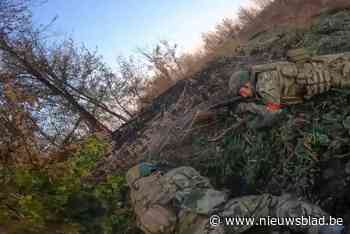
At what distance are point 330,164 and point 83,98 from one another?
11105mm

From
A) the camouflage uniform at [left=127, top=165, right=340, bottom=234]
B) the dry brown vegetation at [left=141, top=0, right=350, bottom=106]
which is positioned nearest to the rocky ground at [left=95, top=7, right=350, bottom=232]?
the camouflage uniform at [left=127, top=165, right=340, bottom=234]

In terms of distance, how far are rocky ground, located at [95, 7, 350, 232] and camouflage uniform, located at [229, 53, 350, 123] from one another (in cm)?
16

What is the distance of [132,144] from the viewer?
27.3 ft

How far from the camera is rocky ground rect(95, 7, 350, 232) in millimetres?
4566

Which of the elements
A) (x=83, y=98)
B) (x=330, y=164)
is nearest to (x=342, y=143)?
(x=330, y=164)

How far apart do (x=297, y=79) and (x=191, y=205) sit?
2.34m

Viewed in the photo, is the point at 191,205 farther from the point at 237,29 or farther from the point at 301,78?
the point at 237,29

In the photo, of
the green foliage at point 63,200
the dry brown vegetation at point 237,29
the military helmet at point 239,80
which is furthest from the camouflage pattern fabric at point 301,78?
the dry brown vegetation at point 237,29

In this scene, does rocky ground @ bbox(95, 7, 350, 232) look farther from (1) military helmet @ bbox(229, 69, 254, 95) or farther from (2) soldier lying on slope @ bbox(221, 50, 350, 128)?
(1) military helmet @ bbox(229, 69, 254, 95)

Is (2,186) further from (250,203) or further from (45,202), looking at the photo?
(250,203)

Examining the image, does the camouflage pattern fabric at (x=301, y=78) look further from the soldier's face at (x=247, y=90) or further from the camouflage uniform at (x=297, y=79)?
the soldier's face at (x=247, y=90)

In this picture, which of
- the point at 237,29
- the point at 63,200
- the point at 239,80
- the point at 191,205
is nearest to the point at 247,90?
the point at 239,80

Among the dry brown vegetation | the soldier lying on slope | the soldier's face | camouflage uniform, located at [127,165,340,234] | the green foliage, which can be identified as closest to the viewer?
camouflage uniform, located at [127,165,340,234]

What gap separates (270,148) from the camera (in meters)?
5.20
